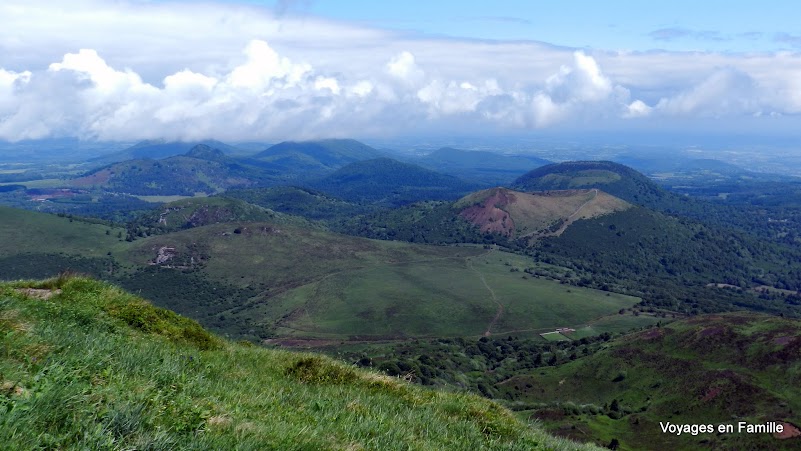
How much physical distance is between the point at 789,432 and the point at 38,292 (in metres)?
61.9

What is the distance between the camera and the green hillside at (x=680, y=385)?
5744 cm

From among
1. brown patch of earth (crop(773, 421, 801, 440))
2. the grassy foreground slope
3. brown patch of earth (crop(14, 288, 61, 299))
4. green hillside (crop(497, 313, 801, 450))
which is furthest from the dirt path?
the grassy foreground slope

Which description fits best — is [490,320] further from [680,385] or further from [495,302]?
[680,385]

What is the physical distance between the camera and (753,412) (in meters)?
57.8

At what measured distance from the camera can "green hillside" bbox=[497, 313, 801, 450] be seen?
57.4 metres

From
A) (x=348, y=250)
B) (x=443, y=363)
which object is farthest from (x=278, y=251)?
(x=443, y=363)

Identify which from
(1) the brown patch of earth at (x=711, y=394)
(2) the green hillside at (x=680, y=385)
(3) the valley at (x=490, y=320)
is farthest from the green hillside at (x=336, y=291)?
(1) the brown patch of earth at (x=711, y=394)

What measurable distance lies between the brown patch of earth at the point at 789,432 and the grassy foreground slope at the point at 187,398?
170 feet

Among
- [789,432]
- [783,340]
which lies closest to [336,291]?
[783,340]

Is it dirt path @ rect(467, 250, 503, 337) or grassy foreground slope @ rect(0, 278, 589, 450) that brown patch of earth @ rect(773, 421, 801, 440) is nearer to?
grassy foreground slope @ rect(0, 278, 589, 450)

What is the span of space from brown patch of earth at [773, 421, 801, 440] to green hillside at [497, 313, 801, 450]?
27 centimetres

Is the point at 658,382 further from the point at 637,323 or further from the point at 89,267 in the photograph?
the point at 89,267

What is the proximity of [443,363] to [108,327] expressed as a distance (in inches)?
3226

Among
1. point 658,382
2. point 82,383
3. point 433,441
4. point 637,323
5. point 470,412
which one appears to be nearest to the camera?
point 82,383
